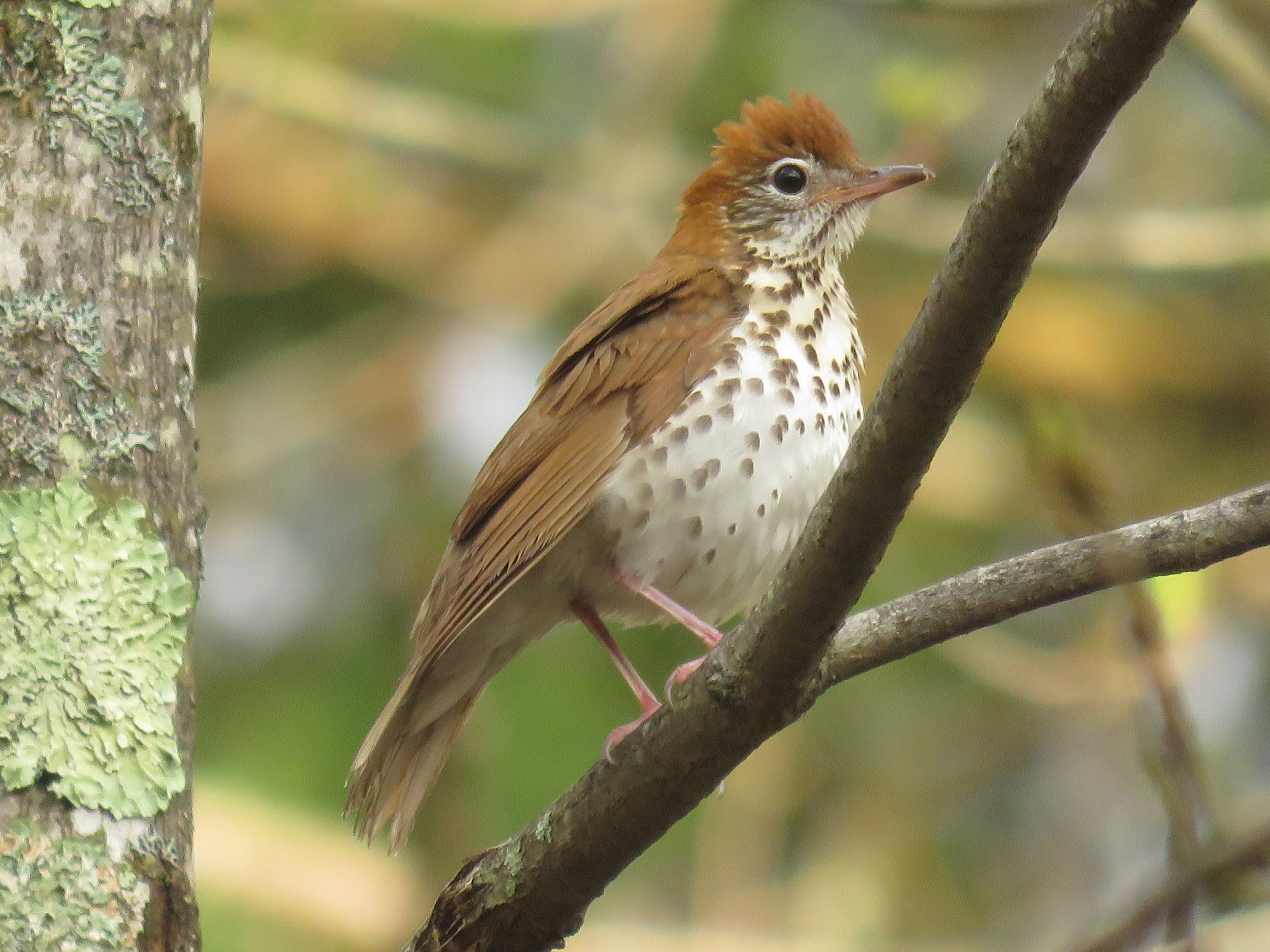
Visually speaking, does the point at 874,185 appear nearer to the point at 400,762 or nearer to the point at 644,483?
the point at 644,483

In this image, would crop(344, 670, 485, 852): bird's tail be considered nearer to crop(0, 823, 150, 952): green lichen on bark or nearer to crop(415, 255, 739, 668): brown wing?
crop(415, 255, 739, 668): brown wing

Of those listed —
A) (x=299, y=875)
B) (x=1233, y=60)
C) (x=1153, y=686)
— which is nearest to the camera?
(x=1153, y=686)

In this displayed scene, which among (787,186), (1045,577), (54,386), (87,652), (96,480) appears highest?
(787,186)

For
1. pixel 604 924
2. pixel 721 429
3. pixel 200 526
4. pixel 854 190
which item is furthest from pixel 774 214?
pixel 604 924

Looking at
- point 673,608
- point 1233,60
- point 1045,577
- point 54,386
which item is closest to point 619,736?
point 673,608

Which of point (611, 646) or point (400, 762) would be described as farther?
point (611, 646)

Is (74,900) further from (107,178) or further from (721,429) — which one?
(721,429)

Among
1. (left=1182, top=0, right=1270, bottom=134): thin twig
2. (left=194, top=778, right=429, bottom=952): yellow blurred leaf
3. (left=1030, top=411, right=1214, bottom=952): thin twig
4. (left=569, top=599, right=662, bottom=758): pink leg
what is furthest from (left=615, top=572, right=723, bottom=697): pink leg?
(left=1182, top=0, right=1270, bottom=134): thin twig
